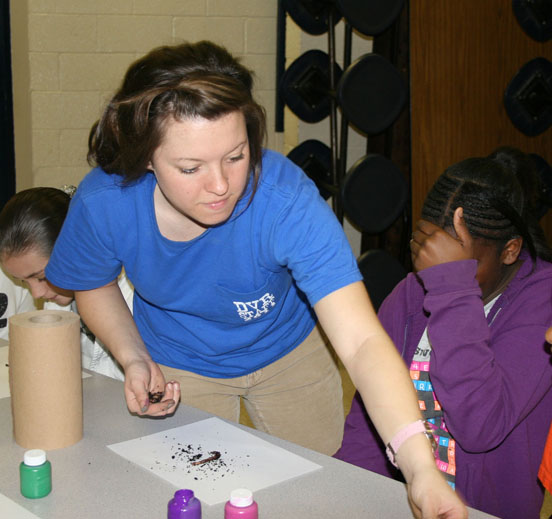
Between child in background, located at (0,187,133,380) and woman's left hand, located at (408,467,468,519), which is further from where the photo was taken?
child in background, located at (0,187,133,380)

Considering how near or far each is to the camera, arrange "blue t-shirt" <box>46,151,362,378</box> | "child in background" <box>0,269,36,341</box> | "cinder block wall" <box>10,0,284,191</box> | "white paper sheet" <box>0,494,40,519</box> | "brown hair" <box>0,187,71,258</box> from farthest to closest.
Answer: "cinder block wall" <box>10,0,284,191</box>
"child in background" <box>0,269,36,341</box>
"brown hair" <box>0,187,71,258</box>
"blue t-shirt" <box>46,151,362,378</box>
"white paper sheet" <box>0,494,40,519</box>

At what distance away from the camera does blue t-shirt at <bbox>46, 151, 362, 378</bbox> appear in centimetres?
118

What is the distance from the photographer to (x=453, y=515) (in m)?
0.85

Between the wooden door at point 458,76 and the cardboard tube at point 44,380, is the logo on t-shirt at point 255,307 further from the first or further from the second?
the wooden door at point 458,76

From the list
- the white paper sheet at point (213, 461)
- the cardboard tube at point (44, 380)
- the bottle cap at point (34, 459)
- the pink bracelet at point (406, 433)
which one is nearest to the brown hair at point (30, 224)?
the cardboard tube at point (44, 380)

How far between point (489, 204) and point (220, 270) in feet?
1.61

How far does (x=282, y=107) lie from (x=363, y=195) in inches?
29.2

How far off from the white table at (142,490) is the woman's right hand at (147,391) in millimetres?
54

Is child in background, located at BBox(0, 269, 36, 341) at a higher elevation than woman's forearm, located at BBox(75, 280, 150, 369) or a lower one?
lower

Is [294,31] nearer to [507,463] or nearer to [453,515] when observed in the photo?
[507,463]

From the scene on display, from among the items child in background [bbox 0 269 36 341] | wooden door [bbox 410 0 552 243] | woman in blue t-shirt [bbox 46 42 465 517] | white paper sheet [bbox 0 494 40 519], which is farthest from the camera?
wooden door [bbox 410 0 552 243]

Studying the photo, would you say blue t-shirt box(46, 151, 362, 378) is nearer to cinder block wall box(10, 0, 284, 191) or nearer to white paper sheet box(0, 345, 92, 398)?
white paper sheet box(0, 345, 92, 398)

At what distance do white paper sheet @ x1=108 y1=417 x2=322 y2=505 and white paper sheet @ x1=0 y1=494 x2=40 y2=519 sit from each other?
185 mm

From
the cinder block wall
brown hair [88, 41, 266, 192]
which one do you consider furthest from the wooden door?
brown hair [88, 41, 266, 192]
